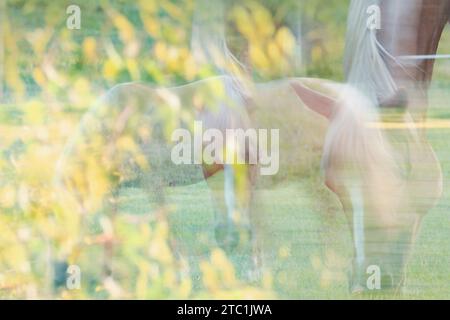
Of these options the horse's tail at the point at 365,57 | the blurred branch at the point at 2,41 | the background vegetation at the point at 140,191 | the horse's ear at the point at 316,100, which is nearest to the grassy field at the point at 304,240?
the background vegetation at the point at 140,191

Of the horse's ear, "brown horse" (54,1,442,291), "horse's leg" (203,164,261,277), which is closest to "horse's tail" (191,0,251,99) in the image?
"brown horse" (54,1,442,291)

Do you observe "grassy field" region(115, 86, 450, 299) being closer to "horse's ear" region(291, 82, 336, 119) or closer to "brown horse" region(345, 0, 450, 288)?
"brown horse" region(345, 0, 450, 288)

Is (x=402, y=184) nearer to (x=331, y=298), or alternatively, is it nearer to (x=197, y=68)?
(x=331, y=298)

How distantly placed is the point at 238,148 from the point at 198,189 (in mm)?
219

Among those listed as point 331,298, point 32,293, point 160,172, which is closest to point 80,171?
point 160,172

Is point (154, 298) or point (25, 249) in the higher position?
point (25, 249)

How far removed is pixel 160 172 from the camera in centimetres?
274

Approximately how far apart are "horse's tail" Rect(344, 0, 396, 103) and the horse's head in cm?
5

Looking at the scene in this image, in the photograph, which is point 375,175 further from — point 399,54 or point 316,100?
point 399,54

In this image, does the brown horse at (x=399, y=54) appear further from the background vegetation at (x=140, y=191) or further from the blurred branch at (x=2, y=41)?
the blurred branch at (x=2, y=41)

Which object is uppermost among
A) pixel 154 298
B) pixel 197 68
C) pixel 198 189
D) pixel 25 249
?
pixel 197 68

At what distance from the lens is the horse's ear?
2.71 metres

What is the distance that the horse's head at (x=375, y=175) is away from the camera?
2.71m

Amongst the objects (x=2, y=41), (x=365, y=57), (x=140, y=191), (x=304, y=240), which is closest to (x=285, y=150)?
(x=304, y=240)
